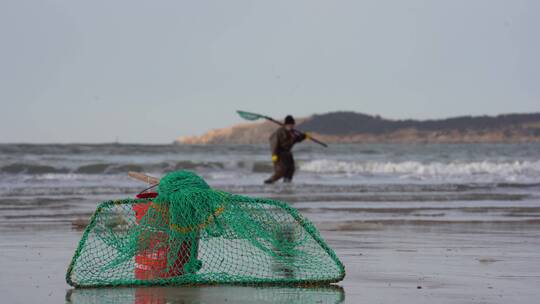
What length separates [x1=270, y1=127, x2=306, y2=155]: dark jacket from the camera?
19.8 metres

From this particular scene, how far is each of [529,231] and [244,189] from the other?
31.8ft

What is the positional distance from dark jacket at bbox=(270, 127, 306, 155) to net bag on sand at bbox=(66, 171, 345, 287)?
529 inches

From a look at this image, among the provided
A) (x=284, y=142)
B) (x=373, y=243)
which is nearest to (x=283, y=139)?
(x=284, y=142)

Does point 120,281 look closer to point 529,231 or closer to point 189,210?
point 189,210

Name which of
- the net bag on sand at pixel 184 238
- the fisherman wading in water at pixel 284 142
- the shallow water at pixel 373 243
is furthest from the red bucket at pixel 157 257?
the fisherman wading in water at pixel 284 142

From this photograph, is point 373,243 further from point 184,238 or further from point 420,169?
point 420,169

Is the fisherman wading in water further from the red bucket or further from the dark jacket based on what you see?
the red bucket

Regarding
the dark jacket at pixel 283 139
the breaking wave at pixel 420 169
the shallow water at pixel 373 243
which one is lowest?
the shallow water at pixel 373 243

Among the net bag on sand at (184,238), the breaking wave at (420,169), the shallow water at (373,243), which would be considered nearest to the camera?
the shallow water at (373,243)

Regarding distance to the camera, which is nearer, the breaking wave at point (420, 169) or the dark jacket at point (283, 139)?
the dark jacket at point (283, 139)

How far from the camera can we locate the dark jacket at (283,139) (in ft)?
65.1

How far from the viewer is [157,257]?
6.24m

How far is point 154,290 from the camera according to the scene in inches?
234

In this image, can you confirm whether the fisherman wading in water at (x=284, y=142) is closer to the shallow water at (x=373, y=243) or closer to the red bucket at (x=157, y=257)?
the shallow water at (x=373, y=243)
